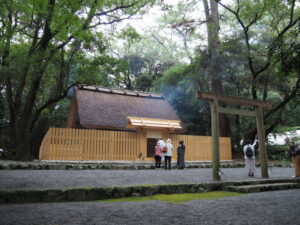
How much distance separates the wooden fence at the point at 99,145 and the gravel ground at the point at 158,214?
846 centimetres

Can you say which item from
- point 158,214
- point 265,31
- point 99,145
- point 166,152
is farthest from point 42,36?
point 265,31

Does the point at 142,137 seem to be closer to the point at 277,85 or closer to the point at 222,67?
the point at 222,67

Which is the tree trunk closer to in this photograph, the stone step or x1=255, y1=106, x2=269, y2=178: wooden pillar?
x1=255, y1=106, x2=269, y2=178: wooden pillar

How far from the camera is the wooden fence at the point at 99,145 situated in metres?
13.1

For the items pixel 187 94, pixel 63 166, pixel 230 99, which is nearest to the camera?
pixel 230 99

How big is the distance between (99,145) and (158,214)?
1034cm

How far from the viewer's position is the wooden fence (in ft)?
43.0

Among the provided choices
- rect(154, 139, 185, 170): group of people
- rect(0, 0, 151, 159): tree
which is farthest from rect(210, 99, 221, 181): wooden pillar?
rect(0, 0, 151, 159): tree

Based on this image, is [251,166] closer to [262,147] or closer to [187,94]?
[262,147]

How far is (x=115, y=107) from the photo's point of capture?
19219 millimetres

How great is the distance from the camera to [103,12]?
13.9 m

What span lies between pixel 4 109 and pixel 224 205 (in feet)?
74.0

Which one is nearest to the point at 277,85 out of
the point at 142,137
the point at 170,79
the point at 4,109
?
the point at 170,79

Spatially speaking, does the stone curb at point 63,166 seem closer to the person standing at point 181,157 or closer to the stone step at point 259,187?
the person standing at point 181,157
